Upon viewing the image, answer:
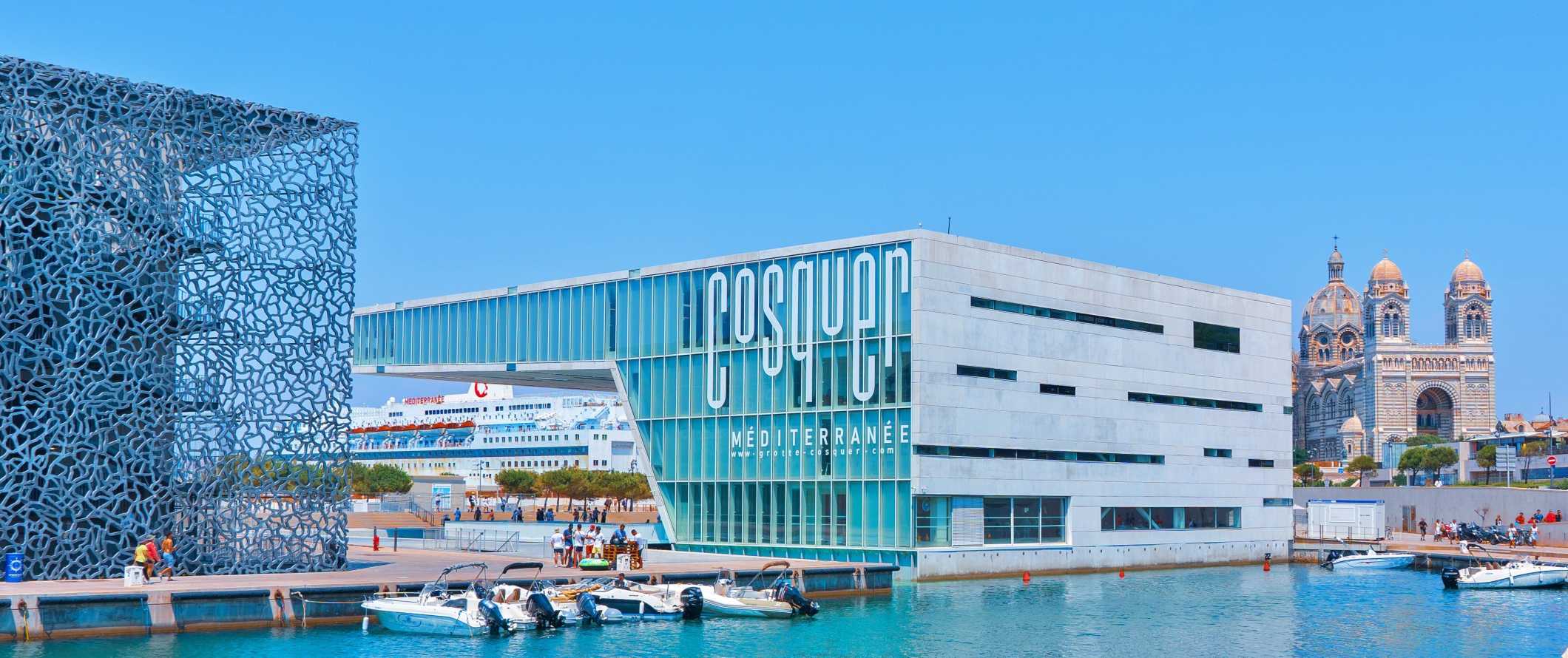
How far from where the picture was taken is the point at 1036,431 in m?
65.7

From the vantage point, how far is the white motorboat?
76.3 metres

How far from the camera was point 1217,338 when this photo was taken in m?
75.8

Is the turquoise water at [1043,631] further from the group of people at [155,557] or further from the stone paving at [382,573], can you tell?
the group of people at [155,557]

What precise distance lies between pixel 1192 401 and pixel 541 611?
1577 inches

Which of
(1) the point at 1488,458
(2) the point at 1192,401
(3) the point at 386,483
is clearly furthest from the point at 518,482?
(1) the point at 1488,458

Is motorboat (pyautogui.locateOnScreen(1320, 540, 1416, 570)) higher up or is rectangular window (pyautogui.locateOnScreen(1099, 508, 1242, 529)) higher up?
rectangular window (pyautogui.locateOnScreen(1099, 508, 1242, 529))

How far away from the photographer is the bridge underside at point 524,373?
74.2 m

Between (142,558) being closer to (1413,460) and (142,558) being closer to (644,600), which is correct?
(644,600)

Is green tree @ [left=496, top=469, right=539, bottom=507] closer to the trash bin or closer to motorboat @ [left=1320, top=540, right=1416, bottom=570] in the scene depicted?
motorboat @ [left=1320, top=540, right=1416, bottom=570]

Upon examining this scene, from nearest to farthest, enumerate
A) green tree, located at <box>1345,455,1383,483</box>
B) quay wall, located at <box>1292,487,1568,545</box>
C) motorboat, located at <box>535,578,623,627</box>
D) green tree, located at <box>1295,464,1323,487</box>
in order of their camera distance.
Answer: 1. motorboat, located at <box>535,578,623,627</box>
2. quay wall, located at <box>1292,487,1568,545</box>
3. green tree, located at <box>1345,455,1383,483</box>
4. green tree, located at <box>1295,464,1323,487</box>

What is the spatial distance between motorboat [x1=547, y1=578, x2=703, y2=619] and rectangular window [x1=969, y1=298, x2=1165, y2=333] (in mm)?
20590

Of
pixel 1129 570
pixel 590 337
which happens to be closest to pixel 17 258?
pixel 590 337

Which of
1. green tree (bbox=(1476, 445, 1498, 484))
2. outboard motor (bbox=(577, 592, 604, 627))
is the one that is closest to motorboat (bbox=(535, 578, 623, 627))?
outboard motor (bbox=(577, 592, 604, 627))

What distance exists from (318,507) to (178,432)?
17.1 ft
